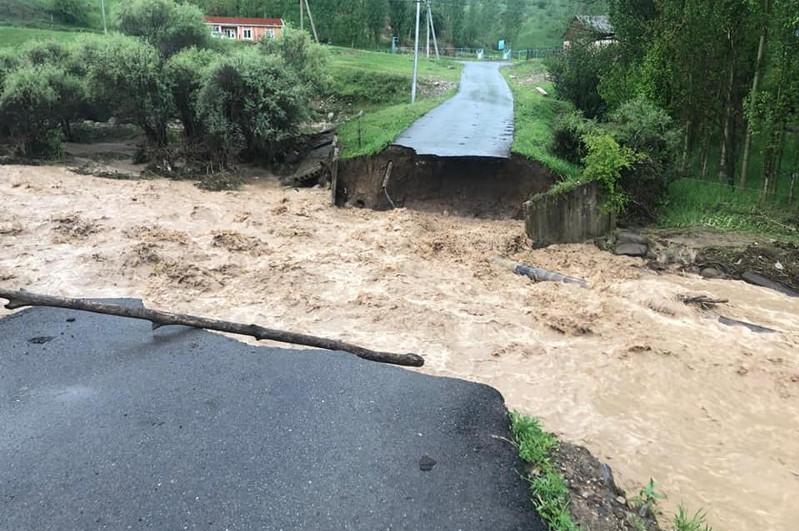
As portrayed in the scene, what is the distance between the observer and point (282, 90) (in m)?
20.4

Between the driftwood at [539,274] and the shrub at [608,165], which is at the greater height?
the shrub at [608,165]

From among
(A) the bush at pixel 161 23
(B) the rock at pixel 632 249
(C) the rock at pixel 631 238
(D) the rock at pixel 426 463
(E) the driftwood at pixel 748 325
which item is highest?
(A) the bush at pixel 161 23

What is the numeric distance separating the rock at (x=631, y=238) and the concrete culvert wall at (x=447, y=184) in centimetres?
255

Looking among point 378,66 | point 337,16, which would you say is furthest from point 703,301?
point 337,16

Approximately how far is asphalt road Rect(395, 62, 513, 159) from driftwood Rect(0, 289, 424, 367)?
373 inches

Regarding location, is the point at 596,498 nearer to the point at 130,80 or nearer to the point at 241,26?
the point at 130,80

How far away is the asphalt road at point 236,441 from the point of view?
4668 millimetres

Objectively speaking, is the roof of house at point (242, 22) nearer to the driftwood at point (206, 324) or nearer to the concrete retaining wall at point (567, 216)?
the concrete retaining wall at point (567, 216)

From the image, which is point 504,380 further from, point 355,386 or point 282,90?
point 282,90

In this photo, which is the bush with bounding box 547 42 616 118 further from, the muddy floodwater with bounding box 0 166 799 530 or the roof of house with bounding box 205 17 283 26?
the roof of house with bounding box 205 17 283 26

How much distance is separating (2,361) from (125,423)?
240 centimetres

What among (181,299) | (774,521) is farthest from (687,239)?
(181,299)

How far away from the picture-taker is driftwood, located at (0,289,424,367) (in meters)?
7.17

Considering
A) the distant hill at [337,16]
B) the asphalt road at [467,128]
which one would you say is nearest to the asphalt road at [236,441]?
the asphalt road at [467,128]
